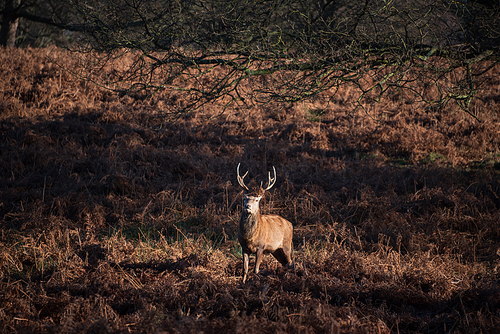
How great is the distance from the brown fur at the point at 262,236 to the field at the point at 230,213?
28cm

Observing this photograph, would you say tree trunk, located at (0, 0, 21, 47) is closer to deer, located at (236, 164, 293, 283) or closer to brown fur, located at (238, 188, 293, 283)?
deer, located at (236, 164, 293, 283)

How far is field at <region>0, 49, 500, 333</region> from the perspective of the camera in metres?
3.84

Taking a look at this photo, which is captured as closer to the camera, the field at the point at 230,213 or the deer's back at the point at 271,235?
the field at the point at 230,213

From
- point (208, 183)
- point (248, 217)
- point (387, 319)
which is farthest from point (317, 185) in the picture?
point (387, 319)

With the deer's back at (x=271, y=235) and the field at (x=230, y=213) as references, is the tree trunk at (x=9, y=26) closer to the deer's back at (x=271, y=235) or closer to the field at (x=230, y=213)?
the field at (x=230, y=213)

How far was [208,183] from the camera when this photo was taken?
925cm

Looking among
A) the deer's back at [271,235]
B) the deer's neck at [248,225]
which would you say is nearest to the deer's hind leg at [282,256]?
the deer's back at [271,235]

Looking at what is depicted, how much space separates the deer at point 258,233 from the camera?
464cm

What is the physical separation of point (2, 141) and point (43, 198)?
14.4ft

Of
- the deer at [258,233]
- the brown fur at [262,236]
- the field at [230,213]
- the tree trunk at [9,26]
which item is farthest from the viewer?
the tree trunk at [9,26]

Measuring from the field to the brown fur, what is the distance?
28 cm

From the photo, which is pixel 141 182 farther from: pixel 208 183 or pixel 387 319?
pixel 387 319

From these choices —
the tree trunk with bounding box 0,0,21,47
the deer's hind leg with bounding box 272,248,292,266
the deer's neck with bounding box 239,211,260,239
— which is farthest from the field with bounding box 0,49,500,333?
the tree trunk with bounding box 0,0,21,47

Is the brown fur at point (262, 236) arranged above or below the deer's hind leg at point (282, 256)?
above
